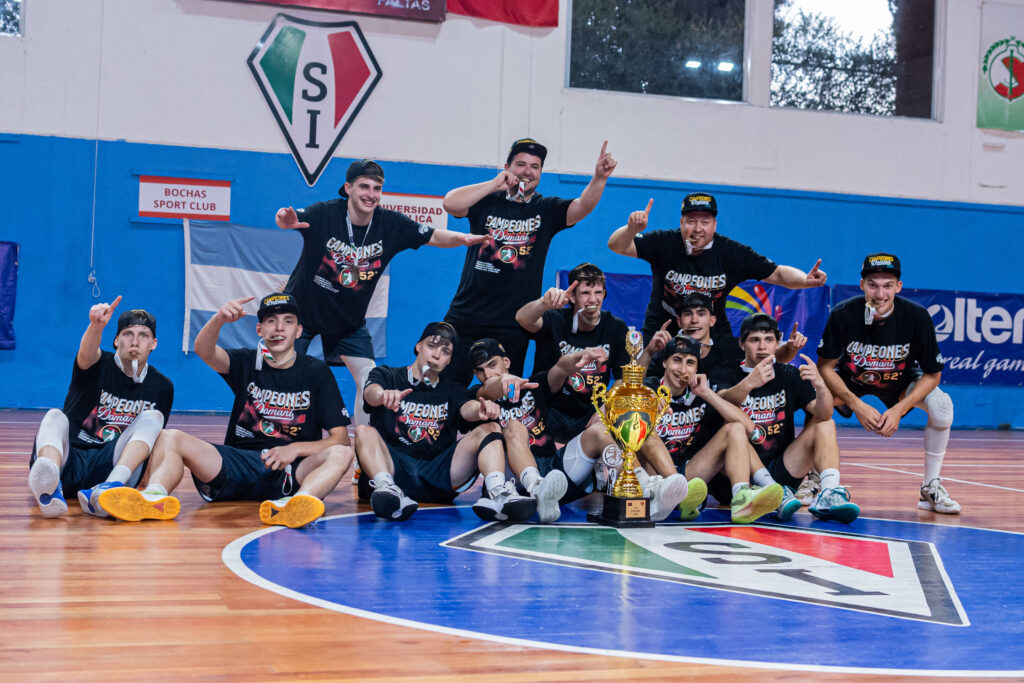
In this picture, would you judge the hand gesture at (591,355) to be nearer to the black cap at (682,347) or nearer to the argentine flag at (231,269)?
the black cap at (682,347)

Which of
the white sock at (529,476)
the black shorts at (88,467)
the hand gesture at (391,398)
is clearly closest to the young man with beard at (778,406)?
the white sock at (529,476)

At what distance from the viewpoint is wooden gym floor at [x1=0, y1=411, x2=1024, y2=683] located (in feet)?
7.99

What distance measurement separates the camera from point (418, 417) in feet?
16.9

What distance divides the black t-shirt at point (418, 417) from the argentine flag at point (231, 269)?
18.9 feet

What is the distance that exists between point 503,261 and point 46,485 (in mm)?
2652

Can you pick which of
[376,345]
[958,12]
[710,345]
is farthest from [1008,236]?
[710,345]

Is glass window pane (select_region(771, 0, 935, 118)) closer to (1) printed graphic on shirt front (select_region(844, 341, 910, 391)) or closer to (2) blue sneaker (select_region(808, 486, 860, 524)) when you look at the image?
(1) printed graphic on shirt front (select_region(844, 341, 910, 391))

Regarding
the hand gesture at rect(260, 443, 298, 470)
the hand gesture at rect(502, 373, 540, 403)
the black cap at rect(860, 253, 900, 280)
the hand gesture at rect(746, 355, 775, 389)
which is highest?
the black cap at rect(860, 253, 900, 280)

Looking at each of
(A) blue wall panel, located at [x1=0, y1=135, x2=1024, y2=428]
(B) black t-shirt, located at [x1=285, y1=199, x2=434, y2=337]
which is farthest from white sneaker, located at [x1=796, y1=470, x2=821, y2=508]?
(A) blue wall panel, located at [x1=0, y1=135, x2=1024, y2=428]

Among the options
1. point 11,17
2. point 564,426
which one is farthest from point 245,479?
point 11,17

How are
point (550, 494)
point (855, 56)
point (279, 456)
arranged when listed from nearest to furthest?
1. point (550, 494)
2. point (279, 456)
3. point (855, 56)

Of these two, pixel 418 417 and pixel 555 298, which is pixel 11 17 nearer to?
pixel 418 417

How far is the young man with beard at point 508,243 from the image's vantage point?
18.6ft

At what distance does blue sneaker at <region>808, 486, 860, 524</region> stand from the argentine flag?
6.80 m
